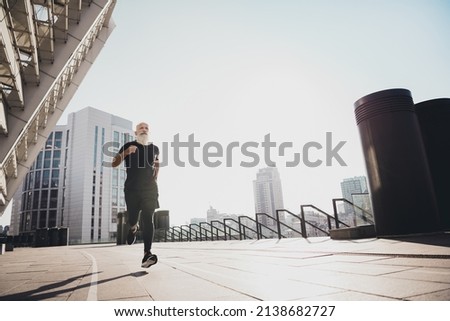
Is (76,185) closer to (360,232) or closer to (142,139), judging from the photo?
(142,139)

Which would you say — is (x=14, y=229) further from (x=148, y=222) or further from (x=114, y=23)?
(x=148, y=222)

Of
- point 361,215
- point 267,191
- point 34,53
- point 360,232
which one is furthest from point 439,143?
point 267,191

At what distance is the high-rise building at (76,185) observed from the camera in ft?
208

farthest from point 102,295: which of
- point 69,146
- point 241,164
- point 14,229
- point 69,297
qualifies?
point 14,229

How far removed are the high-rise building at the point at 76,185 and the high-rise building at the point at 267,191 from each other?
55.1 meters

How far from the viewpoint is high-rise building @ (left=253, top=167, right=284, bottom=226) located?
103 metres

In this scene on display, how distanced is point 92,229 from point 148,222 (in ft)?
227

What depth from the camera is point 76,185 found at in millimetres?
64375

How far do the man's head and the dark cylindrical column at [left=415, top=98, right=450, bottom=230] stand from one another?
19.3 ft

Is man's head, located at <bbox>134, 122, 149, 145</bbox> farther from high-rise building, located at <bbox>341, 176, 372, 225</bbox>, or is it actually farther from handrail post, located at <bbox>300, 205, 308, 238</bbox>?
handrail post, located at <bbox>300, 205, 308, 238</bbox>

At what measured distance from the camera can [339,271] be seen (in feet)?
7.45

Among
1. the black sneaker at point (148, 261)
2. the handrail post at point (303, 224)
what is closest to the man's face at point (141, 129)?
the black sneaker at point (148, 261)

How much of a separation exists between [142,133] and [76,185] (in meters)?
70.0
